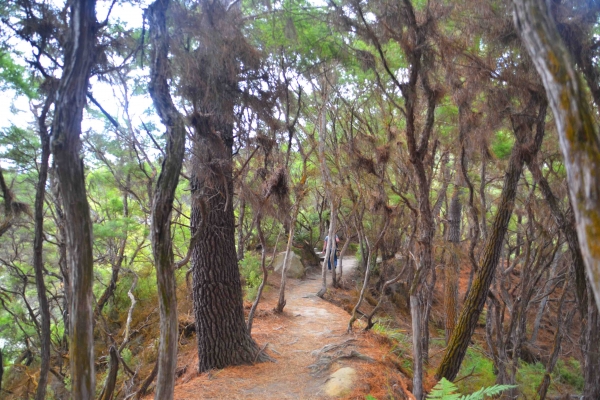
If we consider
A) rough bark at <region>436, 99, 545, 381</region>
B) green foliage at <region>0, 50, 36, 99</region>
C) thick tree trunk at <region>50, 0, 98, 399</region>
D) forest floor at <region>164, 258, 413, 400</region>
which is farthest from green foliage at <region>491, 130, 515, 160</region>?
green foliage at <region>0, 50, 36, 99</region>

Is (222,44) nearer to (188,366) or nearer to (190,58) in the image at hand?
(190,58)

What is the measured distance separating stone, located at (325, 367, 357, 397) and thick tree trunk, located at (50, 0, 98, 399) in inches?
147

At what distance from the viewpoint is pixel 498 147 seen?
323 inches

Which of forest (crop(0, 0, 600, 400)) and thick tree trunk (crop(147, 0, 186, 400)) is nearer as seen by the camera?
forest (crop(0, 0, 600, 400))

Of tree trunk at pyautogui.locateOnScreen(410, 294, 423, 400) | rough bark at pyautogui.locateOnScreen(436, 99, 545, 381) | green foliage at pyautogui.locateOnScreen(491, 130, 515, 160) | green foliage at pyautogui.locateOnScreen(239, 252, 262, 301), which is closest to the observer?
tree trunk at pyautogui.locateOnScreen(410, 294, 423, 400)

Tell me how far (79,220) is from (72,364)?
1025mm

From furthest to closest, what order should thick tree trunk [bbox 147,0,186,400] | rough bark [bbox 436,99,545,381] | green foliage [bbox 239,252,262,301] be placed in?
green foliage [bbox 239,252,262,301]
rough bark [bbox 436,99,545,381]
thick tree trunk [bbox 147,0,186,400]

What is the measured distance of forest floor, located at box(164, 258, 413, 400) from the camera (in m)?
5.67

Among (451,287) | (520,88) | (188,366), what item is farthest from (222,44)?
(451,287)

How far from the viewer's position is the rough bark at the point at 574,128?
1.81 meters

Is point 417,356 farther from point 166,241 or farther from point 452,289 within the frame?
point 452,289

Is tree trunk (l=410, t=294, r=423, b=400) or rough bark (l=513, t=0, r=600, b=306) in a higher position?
rough bark (l=513, t=0, r=600, b=306)

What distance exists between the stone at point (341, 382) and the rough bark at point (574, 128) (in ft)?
14.6

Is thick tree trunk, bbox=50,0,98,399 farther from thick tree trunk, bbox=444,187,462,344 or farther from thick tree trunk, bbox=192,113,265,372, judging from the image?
thick tree trunk, bbox=444,187,462,344
